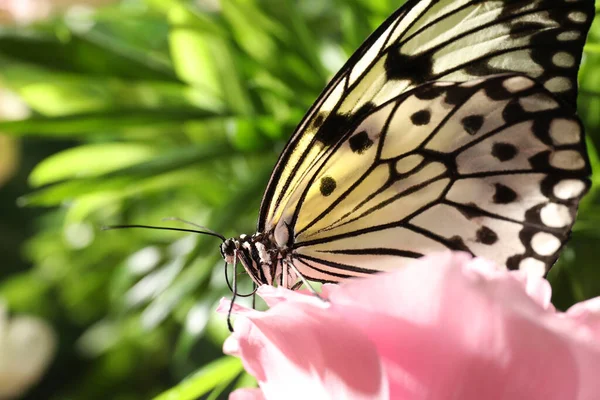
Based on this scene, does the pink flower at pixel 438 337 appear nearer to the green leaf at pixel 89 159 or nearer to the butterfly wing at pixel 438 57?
the butterfly wing at pixel 438 57

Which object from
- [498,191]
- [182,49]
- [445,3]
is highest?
[182,49]

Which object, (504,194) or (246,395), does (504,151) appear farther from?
(246,395)

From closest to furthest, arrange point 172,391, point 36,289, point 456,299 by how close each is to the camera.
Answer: point 456,299 → point 172,391 → point 36,289

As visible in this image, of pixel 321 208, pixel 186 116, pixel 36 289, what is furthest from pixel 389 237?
pixel 36 289

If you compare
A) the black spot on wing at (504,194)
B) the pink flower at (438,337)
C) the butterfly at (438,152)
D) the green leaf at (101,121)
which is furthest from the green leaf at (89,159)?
the pink flower at (438,337)

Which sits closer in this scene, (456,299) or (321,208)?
(456,299)

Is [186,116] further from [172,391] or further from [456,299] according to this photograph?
[456,299]

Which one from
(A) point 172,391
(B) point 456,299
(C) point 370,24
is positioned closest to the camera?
(B) point 456,299

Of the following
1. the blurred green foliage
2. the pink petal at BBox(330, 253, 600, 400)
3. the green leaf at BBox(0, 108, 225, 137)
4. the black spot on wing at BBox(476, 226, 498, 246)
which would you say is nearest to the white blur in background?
the blurred green foliage
